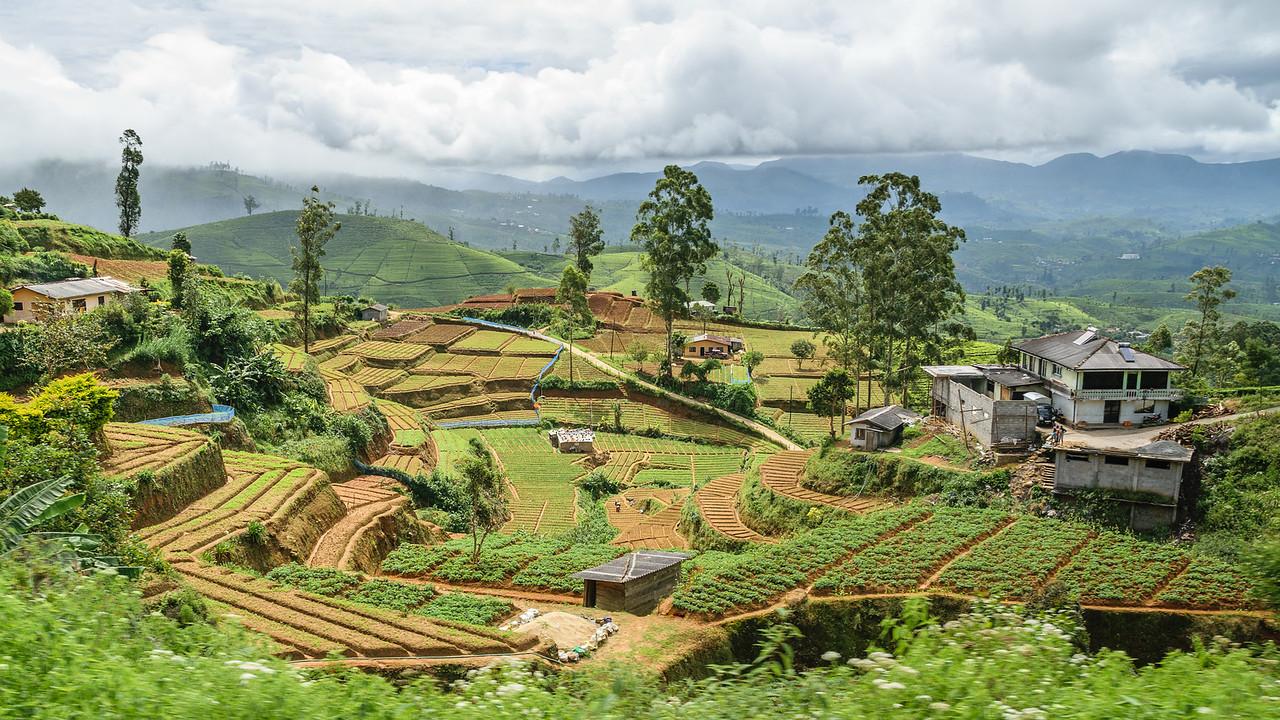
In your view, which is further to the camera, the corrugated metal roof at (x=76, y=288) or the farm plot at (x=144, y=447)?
the corrugated metal roof at (x=76, y=288)

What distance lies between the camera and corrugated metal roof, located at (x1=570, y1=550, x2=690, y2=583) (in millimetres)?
22734

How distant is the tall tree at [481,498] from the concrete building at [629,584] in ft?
14.9

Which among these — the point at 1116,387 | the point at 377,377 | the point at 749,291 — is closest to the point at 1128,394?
the point at 1116,387

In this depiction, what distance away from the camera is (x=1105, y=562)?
74.6 feet

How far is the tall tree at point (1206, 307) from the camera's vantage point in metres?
46.2

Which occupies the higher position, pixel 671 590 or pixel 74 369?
pixel 74 369

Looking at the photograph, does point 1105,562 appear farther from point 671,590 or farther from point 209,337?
point 209,337

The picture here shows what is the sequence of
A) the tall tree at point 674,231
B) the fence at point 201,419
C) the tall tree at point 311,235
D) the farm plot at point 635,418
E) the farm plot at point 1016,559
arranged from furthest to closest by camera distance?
A: the farm plot at point 635,418 < the tall tree at point 674,231 < the tall tree at point 311,235 < the fence at point 201,419 < the farm plot at point 1016,559

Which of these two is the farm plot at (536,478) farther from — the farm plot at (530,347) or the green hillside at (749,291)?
the green hillside at (749,291)

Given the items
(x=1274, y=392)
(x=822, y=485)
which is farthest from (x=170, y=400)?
(x=1274, y=392)

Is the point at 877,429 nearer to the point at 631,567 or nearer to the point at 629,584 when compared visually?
the point at 631,567

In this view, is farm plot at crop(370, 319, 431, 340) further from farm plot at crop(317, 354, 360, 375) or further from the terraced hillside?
the terraced hillside

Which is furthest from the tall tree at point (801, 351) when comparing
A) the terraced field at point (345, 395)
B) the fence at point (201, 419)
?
the fence at point (201, 419)

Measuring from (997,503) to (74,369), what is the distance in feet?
119
